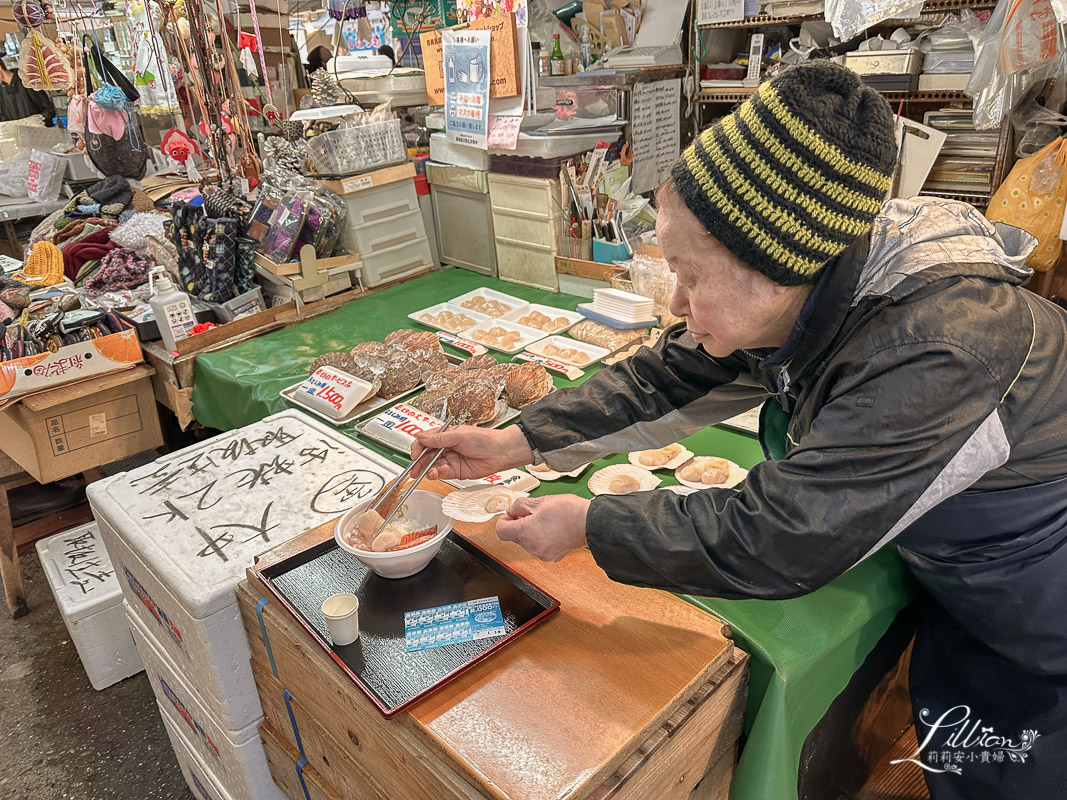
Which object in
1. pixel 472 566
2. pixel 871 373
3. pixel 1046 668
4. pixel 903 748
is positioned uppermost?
pixel 871 373

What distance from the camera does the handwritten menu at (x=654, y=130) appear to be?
9.71ft

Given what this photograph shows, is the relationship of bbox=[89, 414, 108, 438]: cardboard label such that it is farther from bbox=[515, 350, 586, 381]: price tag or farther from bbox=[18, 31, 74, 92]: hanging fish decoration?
bbox=[18, 31, 74, 92]: hanging fish decoration

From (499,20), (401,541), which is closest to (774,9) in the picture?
(499,20)

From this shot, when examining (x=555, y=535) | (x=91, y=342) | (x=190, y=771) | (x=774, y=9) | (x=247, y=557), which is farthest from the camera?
(x=774, y=9)

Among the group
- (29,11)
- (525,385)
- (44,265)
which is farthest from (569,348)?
(29,11)

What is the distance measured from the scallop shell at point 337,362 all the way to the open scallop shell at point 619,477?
96 cm

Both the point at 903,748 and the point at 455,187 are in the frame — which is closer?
the point at 903,748

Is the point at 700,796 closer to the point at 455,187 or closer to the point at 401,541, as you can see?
the point at 401,541

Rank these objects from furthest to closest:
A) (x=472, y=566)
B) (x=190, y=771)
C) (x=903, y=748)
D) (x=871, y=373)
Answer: (x=190, y=771)
(x=903, y=748)
(x=472, y=566)
(x=871, y=373)

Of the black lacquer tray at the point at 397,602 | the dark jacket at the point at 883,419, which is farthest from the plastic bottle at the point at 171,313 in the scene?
the dark jacket at the point at 883,419

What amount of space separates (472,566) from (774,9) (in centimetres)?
288

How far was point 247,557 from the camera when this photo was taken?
4.55 feet

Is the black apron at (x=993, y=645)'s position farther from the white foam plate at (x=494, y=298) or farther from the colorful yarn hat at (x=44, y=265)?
the colorful yarn hat at (x=44, y=265)

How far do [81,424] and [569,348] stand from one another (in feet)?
5.94
